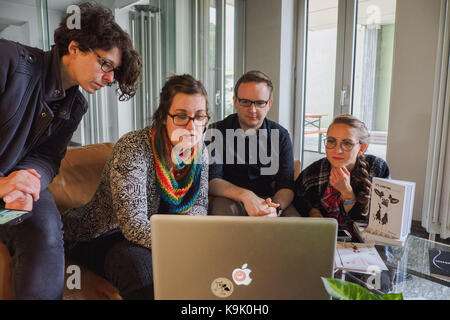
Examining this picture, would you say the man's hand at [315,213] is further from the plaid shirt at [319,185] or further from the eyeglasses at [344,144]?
the eyeglasses at [344,144]

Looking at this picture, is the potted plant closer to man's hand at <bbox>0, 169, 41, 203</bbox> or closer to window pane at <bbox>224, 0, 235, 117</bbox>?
man's hand at <bbox>0, 169, 41, 203</bbox>

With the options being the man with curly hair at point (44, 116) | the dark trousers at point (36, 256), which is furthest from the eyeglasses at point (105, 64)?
Answer: the dark trousers at point (36, 256)

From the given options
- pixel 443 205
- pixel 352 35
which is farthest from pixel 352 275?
pixel 352 35

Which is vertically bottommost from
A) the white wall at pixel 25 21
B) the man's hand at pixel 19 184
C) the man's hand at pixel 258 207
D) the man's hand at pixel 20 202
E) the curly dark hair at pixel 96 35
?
the man's hand at pixel 258 207

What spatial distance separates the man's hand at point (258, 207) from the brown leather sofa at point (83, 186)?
62 cm

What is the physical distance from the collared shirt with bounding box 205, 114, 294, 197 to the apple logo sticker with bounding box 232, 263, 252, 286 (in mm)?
1314

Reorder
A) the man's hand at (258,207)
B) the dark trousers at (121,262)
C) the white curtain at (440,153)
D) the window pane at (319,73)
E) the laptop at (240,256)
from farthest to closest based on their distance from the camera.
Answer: the window pane at (319,73), the white curtain at (440,153), the man's hand at (258,207), the dark trousers at (121,262), the laptop at (240,256)

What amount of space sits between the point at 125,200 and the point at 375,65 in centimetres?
294

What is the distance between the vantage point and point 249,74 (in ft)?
6.59

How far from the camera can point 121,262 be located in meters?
1.22

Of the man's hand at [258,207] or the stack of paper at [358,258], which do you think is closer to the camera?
the stack of paper at [358,258]

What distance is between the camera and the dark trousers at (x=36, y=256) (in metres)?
1.02

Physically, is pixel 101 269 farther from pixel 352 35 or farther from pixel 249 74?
pixel 352 35

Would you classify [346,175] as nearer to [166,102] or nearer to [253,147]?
[253,147]
